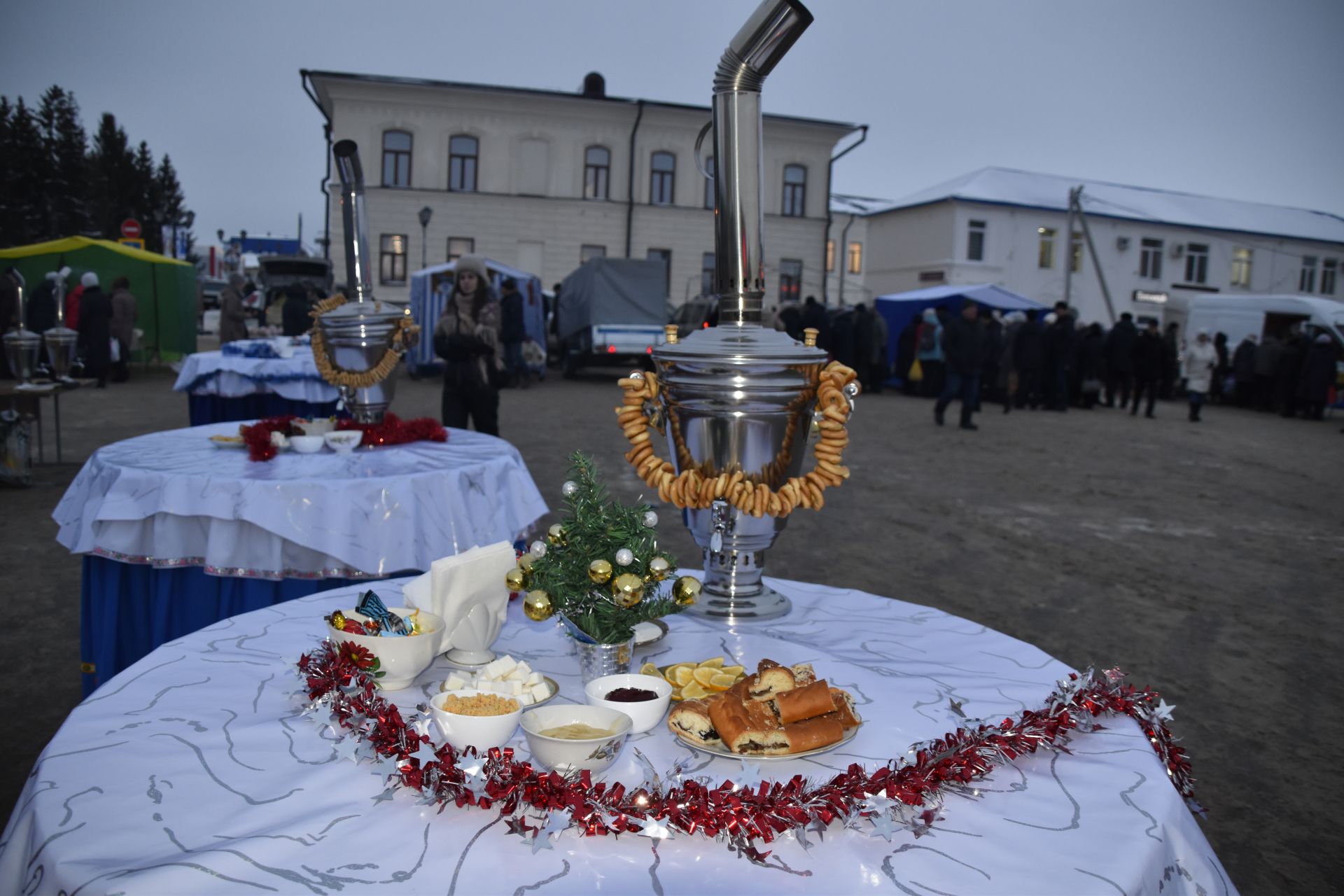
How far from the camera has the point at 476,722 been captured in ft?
4.02

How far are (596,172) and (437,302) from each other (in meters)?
12.9

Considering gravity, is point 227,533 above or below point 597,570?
below

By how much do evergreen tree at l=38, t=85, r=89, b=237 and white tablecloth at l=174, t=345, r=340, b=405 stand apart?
36.2m

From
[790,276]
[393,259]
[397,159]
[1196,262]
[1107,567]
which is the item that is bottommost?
[1107,567]

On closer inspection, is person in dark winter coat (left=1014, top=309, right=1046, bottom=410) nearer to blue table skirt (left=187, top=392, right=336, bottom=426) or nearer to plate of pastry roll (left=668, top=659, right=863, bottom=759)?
blue table skirt (left=187, top=392, right=336, bottom=426)

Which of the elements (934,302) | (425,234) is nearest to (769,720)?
(934,302)

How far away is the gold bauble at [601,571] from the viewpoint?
1.44 metres

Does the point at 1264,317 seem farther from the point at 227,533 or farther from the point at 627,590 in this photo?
the point at 627,590

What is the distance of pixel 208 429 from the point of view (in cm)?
414

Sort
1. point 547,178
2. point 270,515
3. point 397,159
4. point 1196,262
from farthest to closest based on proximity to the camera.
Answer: point 1196,262, point 547,178, point 397,159, point 270,515

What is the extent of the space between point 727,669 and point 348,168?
3.16 metres

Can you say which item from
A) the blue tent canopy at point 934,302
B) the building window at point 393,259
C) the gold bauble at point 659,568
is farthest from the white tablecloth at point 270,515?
the building window at point 393,259

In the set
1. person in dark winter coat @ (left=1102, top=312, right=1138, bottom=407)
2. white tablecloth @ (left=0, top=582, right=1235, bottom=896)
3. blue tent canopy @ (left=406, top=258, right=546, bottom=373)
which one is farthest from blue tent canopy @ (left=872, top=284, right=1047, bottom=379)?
white tablecloth @ (left=0, top=582, right=1235, bottom=896)

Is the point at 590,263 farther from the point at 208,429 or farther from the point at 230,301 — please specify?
the point at 208,429
